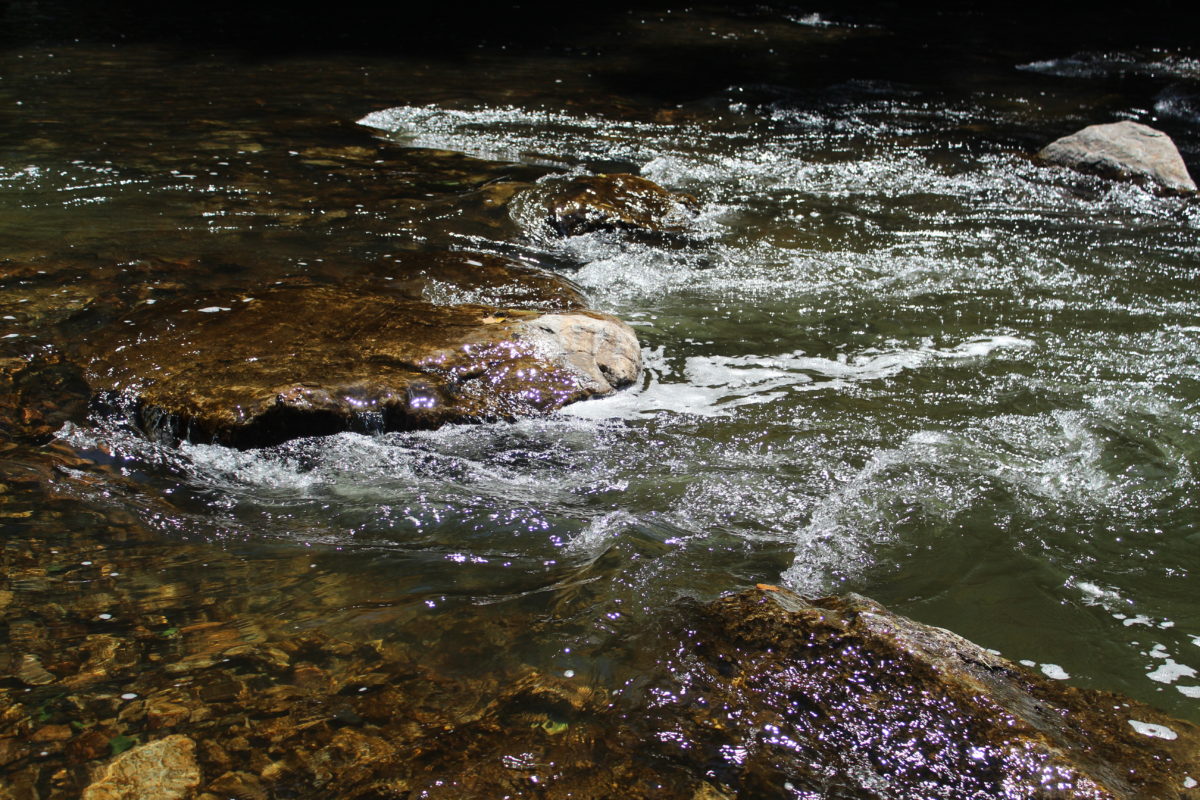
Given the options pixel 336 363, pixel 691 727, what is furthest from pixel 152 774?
pixel 336 363

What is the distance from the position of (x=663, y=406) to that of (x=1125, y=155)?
627 cm

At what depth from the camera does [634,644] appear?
2.59 meters

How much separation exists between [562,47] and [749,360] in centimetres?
1067

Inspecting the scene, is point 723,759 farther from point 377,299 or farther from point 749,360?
point 377,299

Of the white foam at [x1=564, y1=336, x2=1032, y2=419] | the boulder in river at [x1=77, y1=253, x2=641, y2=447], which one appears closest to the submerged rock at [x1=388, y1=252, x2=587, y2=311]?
the boulder in river at [x1=77, y1=253, x2=641, y2=447]

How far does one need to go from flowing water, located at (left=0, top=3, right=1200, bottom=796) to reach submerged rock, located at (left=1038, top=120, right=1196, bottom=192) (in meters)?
0.33

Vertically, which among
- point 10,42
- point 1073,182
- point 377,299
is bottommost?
point 377,299

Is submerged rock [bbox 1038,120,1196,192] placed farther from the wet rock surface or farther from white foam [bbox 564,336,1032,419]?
the wet rock surface

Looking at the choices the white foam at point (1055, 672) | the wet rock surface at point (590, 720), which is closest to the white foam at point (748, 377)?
the wet rock surface at point (590, 720)

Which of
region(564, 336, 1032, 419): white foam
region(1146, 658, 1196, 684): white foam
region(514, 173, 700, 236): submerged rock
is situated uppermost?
region(514, 173, 700, 236): submerged rock

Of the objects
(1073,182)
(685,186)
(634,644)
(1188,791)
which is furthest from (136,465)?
(1073,182)

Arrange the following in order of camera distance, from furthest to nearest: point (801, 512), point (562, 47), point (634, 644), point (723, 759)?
point (562, 47) < point (801, 512) < point (634, 644) < point (723, 759)

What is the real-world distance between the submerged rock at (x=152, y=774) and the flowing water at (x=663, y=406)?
521 millimetres

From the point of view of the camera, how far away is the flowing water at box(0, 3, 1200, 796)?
9.29 feet
